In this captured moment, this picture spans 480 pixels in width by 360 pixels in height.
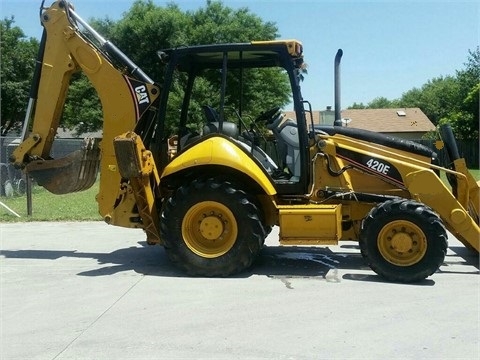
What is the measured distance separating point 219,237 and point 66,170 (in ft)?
8.37

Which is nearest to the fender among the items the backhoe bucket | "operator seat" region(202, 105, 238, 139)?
"operator seat" region(202, 105, 238, 139)

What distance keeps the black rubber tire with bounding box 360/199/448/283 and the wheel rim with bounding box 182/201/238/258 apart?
1.58m

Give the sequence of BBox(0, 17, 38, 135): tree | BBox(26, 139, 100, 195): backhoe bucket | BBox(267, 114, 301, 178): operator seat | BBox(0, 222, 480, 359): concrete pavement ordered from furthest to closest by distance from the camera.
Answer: BBox(0, 17, 38, 135): tree → BBox(26, 139, 100, 195): backhoe bucket → BBox(267, 114, 301, 178): operator seat → BBox(0, 222, 480, 359): concrete pavement

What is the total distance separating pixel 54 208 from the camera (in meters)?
14.2

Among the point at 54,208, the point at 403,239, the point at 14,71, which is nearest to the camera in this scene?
the point at 403,239

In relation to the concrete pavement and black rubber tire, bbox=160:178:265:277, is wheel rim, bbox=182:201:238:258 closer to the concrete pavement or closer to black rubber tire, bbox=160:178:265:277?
black rubber tire, bbox=160:178:265:277

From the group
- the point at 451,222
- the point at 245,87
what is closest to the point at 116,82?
the point at 245,87

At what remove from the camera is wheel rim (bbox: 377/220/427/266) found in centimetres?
652

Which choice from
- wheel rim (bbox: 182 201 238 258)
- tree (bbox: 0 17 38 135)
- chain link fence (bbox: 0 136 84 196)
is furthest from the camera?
tree (bbox: 0 17 38 135)

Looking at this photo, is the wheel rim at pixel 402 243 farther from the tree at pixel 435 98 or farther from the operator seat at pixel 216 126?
the tree at pixel 435 98

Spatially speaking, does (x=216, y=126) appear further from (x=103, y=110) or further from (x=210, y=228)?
(x=103, y=110)

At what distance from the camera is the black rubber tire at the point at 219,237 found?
22.4ft

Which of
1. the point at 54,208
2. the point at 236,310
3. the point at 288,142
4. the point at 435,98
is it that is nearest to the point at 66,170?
the point at 288,142

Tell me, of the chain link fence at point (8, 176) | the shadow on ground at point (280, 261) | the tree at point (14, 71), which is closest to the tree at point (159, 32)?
the tree at point (14, 71)
